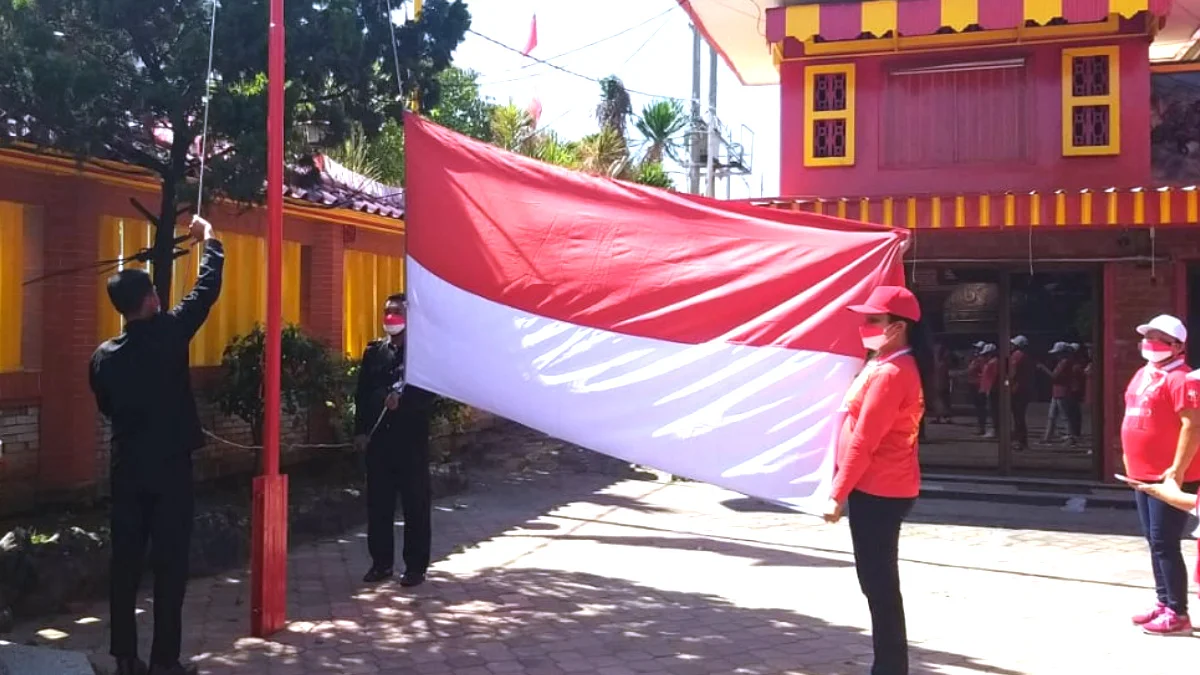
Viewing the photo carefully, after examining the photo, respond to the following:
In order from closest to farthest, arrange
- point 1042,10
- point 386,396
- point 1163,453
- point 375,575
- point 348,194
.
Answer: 1. point 1163,453
2. point 386,396
3. point 375,575
4. point 1042,10
5. point 348,194

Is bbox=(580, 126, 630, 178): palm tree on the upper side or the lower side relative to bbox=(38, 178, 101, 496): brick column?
upper

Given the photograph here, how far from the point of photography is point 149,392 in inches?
186

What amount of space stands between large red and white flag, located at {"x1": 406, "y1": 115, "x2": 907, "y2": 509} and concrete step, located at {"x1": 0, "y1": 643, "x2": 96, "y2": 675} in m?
1.92

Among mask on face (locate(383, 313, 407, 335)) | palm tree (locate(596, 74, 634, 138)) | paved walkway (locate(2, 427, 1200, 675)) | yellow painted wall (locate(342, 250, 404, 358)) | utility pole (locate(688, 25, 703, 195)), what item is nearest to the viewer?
paved walkway (locate(2, 427, 1200, 675))

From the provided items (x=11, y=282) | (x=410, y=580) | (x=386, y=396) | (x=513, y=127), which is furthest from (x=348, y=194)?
(x=513, y=127)

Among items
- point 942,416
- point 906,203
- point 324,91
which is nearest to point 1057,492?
point 942,416

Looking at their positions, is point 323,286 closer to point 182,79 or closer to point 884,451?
point 182,79

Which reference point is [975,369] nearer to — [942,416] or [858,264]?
[942,416]

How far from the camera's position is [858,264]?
4758 mm

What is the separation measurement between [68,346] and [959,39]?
912 cm

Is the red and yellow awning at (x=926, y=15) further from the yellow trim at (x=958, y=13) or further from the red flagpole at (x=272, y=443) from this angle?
the red flagpole at (x=272, y=443)

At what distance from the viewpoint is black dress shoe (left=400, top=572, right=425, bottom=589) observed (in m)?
6.66

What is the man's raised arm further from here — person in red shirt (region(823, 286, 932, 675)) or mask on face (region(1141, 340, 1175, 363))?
mask on face (region(1141, 340, 1175, 363))

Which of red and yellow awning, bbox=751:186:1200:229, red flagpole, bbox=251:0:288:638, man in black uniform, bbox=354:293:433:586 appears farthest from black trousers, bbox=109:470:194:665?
red and yellow awning, bbox=751:186:1200:229
